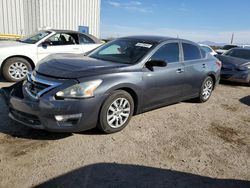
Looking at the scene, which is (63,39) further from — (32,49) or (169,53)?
(169,53)

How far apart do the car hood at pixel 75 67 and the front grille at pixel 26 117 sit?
0.66 meters

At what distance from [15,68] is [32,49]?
0.69 m

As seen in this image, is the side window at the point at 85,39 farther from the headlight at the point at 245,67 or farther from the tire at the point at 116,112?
the headlight at the point at 245,67

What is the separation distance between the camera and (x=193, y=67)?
5.66 metres

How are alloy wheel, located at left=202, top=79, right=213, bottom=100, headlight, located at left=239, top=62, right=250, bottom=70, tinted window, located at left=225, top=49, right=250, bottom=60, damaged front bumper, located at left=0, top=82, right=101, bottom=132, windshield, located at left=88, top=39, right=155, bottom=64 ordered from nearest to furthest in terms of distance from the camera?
damaged front bumper, located at left=0, top=82, right=101, bottom=132 < windshield, located at left=88, top=39, right=155, bottom=64 < alloy wheel, located at left=202, top=79, right=213, bottom=100 < headlight, located at left=239, top=62, right=250, bottom=70 < tinted window, located at left=225, top=49, right=250, bottom=60

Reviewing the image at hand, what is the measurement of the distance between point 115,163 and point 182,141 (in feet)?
4.39

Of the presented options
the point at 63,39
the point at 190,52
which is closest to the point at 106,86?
the point at 190,52

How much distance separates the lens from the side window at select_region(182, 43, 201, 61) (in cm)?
560

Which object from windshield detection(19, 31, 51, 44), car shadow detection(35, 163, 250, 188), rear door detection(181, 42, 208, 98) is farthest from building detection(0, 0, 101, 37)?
car shadow detection(35, 163, 250, 188)

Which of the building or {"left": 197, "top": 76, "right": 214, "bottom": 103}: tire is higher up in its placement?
the building

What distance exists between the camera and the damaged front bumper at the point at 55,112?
354 cm

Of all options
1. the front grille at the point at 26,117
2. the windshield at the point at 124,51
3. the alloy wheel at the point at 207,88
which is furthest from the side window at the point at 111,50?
the alloy wheel at the point at 207,88

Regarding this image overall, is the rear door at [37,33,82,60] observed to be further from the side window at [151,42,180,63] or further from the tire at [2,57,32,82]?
the side window at [151,42,180,63]

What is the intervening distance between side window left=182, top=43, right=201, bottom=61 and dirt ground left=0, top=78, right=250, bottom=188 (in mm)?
1442
